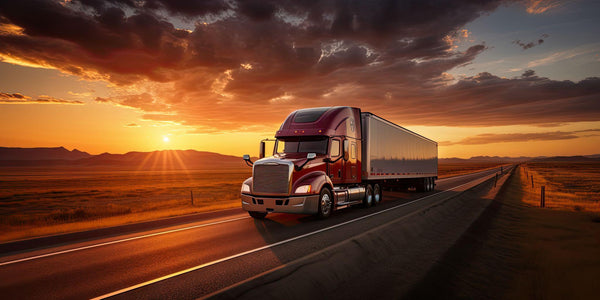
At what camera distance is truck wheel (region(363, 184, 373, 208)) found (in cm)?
1509

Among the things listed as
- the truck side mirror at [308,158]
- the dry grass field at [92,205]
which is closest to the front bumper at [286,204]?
the truck side mirror at [308,158]

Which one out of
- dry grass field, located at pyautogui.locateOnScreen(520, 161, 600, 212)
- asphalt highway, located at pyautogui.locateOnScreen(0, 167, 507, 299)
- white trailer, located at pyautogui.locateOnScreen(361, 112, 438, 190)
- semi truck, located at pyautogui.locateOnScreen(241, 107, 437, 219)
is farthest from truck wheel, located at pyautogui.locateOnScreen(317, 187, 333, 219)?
dry grass field, located at pyautogui.locateOnScreen(520, 161, 600, 212)

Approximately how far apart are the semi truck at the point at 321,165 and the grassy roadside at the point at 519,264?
4.57 meters

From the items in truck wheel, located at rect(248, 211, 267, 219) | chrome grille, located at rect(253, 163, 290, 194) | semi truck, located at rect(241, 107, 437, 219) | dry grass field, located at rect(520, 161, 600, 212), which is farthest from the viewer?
dry grass field, located at rect(520, 161, 600, 212)

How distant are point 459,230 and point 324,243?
4638 mm

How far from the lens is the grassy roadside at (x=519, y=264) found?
17.2 feet

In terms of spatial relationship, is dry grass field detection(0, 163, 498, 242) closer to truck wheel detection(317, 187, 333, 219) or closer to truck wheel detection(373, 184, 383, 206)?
truck wheel detection(317, 187, 333, 219)

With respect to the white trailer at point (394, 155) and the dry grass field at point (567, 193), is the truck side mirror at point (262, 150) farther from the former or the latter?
the dry grass field at point (567, 193)

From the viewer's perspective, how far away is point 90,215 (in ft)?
61.6

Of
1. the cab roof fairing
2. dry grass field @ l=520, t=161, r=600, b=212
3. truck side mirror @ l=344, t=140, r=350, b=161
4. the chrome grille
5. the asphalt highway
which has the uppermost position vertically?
the cab roof fairing

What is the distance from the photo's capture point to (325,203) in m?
11.8

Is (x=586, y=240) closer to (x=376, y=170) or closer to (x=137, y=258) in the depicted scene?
(x=376, y=170)

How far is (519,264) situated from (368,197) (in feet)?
28.5

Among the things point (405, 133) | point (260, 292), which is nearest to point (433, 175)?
point (405, 133)
